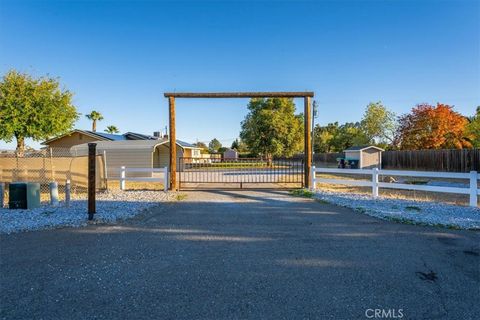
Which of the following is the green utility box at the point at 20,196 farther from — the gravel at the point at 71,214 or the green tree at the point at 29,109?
the green tree at the point at 29,109

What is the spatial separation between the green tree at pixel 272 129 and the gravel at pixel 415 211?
28.9 meters

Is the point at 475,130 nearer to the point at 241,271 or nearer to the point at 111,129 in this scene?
the point at 241,271

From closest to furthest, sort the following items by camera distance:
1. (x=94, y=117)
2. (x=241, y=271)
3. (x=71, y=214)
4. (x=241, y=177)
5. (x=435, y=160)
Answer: (x=241, y=271) < (x=71, y=214) < (x=241, y=177) < (x=435, y=160) < (x=94, y=117)

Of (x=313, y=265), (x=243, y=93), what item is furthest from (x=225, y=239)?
(x=243, y=93)

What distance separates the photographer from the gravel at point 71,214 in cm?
651

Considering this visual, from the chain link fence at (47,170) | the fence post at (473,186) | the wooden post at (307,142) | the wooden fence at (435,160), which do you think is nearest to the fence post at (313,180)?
the wooden post at (307,142)

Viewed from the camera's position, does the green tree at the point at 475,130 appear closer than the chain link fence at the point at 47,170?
No

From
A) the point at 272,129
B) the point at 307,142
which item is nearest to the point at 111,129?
the point at 272,129

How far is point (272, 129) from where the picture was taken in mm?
39594

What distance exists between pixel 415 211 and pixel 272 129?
32.3 meters

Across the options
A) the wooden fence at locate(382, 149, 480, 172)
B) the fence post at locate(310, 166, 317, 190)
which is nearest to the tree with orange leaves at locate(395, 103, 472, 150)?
the wooden fence at locate(382, 149, 480, 172)

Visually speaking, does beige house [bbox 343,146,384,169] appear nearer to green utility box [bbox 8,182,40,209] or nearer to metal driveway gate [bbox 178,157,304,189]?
metal driveway gate [bbox 178,157,304,189]

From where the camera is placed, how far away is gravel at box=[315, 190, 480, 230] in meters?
6.62

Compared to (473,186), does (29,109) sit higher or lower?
higher
